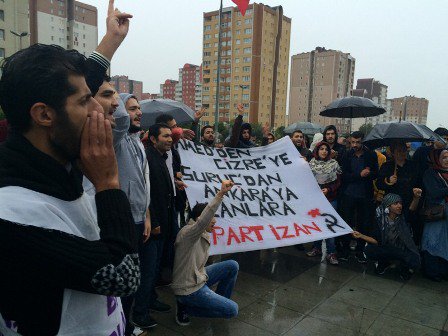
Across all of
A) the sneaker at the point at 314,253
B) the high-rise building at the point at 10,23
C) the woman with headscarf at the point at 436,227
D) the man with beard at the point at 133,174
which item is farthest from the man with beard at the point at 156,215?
the high-rise building at the point at 10,23

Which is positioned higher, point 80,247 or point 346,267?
point 80,247

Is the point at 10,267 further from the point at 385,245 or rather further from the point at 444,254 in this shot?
the point at 444,254

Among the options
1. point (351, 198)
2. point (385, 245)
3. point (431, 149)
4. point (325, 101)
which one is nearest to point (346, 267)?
point (385, 245)

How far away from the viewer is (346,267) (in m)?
5.42

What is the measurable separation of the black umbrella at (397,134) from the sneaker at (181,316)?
3.97m

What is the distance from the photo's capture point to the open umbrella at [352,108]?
25.5 feet

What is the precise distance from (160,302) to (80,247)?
3.19m

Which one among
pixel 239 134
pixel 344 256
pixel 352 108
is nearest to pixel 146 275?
pixel 239 134

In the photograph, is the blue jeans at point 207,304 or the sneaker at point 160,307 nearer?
the blue jeans at point 207,304

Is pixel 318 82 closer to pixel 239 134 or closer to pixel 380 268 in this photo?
pixel 239 134

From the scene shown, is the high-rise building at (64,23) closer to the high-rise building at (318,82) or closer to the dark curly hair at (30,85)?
the high-rise building at (318,82)

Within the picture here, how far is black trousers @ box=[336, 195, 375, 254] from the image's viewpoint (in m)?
5.84

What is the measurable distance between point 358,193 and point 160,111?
3.81 m

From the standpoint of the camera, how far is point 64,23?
80.1 meters
